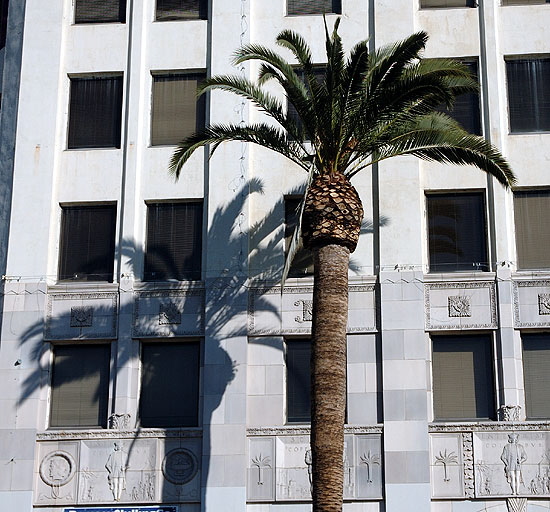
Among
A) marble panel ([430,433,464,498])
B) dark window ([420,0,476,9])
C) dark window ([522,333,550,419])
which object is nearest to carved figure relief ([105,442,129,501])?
marble panel ([430,433,464,498])

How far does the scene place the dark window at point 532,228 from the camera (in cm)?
3142

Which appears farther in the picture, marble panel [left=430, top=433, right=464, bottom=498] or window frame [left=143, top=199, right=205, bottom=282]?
window frame [left=143, top=199, right=205, bottom=282]

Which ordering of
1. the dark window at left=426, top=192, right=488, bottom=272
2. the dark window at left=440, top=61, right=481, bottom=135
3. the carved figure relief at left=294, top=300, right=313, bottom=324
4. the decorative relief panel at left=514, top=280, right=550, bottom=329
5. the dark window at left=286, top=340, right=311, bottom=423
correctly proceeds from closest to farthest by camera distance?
the decorative relief panel at left=514, top=280, right=550, bottom=329
the dark window at left=286, top=340, right=311, bottom=423
the carved figure relief at left=294, top=300, right=313, bottom=324
the dark window at left=426, top=192, right=488, bottom=272
the dark window at left=440, top=61, right=481, bottom=135

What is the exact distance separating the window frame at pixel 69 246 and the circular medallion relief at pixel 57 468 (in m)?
4.91

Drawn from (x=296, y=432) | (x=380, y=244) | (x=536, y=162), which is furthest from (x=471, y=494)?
(x=536, y=162)

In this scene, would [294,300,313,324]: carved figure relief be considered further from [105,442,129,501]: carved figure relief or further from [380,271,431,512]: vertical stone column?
[105,442,129,501]: carved figure relief

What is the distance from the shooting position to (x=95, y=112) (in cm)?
3378

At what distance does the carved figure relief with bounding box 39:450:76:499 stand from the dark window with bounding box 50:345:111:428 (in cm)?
97

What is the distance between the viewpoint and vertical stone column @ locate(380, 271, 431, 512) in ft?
96.5

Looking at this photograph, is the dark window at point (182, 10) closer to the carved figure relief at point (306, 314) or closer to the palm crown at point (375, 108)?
the palm crown at point (375, 108)

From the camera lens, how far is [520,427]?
29656 mm

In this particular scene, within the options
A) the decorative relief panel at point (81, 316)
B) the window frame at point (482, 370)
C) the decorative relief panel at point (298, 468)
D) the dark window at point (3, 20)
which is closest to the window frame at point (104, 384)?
the decorative relief panel at point (81, 316)

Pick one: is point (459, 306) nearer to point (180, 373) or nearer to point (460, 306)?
point (460, 306)

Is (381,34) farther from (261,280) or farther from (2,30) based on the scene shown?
(2,30)
